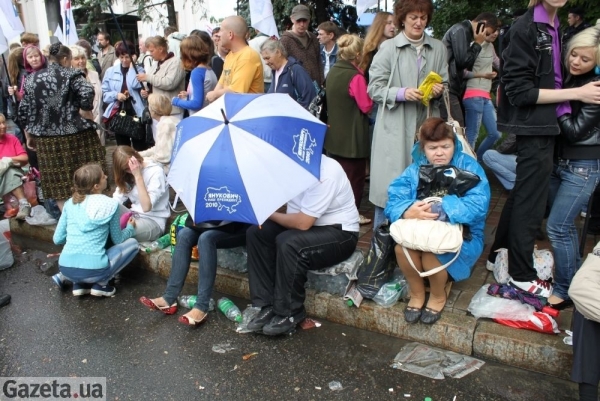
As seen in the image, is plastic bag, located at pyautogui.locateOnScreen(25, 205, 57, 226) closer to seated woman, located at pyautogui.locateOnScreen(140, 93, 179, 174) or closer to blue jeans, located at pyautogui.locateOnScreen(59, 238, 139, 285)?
seated woman, located at pyautogui.locateOnScreen(140, 93, 179, 174)

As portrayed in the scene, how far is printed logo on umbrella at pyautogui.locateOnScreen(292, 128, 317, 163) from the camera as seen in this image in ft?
10.4

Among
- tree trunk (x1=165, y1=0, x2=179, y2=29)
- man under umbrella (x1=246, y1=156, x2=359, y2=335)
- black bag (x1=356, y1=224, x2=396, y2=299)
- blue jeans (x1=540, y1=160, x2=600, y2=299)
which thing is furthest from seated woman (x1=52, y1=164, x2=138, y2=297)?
tree trunk (x1=165, y1=0, x2=179, y2=29)

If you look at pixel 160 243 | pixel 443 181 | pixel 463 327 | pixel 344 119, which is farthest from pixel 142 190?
pixel 463 327

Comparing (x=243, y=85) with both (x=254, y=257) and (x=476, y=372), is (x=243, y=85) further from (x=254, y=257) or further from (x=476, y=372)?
(x=476, y=372)

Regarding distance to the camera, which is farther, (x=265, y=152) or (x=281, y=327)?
(x=281, y=327)

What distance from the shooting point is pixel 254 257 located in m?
3.58

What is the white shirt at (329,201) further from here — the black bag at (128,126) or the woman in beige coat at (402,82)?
the black bag at (128,126)

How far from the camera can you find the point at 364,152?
15.4 ft

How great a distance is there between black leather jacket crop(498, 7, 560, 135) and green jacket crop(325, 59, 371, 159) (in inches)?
63.6

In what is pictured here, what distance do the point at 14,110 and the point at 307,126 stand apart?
5971mm

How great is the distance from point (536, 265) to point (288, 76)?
288 centimetres

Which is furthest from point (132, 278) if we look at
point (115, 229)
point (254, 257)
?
point (254, 257)

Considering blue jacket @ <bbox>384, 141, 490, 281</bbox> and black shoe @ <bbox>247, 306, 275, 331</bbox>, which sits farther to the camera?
black shoe @ <bbox>247, 306, 275, 331</bbox>

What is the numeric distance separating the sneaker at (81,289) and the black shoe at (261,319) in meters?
1.59
